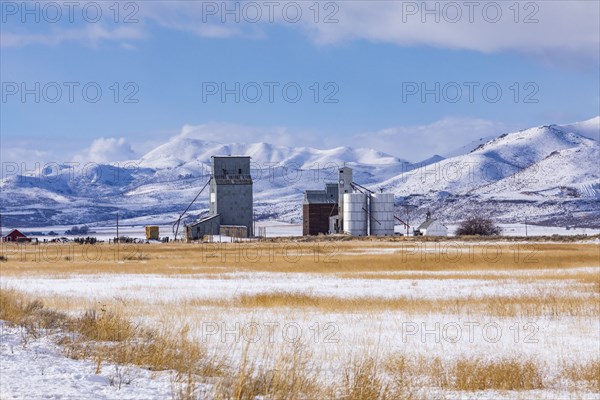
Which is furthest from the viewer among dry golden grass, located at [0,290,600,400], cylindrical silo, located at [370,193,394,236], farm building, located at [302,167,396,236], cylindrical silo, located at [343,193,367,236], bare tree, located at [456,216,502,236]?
bare tree, located at [456,216,502,236]

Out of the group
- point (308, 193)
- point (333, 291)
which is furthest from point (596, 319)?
point (308, 193)

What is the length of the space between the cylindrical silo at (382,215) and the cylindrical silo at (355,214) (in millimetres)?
1810

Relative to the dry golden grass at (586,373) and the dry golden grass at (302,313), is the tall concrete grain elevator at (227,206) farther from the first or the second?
the dry golden grass at (586,373)

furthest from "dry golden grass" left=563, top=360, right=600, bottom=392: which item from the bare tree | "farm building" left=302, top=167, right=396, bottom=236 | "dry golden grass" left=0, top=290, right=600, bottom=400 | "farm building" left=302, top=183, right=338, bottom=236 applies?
the bare tree

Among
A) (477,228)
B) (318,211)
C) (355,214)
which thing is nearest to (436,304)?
(355,214)

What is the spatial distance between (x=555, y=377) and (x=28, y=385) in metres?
10.1

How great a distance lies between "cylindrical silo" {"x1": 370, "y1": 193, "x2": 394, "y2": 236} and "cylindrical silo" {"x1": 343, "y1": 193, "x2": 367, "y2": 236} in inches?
71.3

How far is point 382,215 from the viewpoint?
114188 millimetres

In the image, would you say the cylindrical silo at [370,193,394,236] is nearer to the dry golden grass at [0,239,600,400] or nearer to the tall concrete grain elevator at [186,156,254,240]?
the tall concrete grain elevator at [186,156,254,240]

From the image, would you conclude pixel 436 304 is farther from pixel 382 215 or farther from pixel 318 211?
pixel 318 211

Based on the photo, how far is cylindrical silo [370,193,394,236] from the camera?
114 meters

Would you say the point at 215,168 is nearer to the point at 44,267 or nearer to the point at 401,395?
the point at 44,267

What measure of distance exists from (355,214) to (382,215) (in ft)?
15.4

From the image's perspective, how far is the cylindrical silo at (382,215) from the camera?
113688 millimetres
